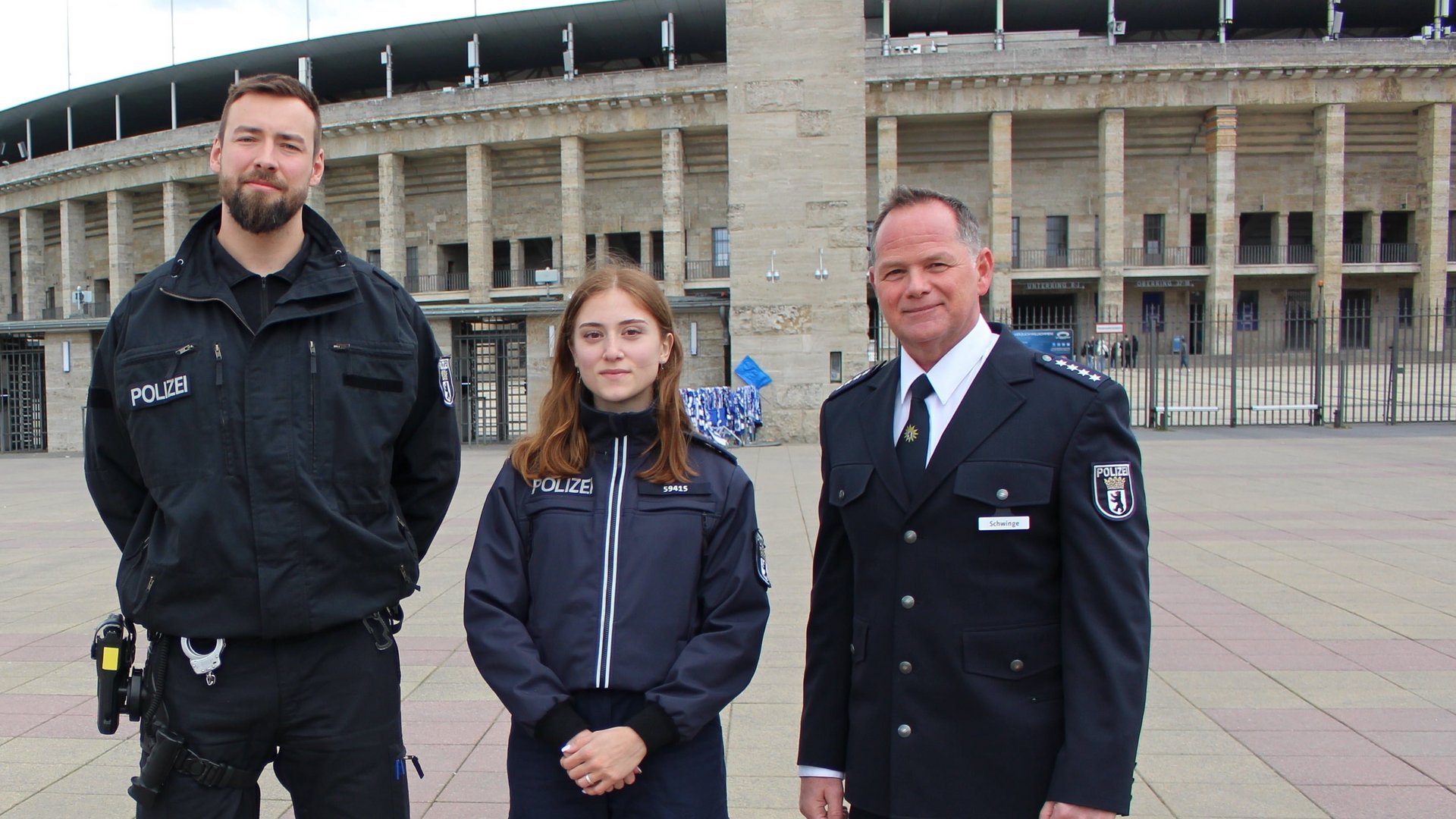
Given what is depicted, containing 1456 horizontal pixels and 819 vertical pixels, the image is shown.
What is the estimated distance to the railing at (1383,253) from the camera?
41375mm

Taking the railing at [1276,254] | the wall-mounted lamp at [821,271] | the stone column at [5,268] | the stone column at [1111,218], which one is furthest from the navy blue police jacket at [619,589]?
the stone column at [5,268]

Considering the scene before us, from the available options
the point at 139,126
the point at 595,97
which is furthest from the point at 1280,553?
the point at 139,126

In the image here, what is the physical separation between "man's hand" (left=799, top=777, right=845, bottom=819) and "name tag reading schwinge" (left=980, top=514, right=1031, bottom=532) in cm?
A: 70

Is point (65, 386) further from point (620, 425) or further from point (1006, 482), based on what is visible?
point (1006, 482)

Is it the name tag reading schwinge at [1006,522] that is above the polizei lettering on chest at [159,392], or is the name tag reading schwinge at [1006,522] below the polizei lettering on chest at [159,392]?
below

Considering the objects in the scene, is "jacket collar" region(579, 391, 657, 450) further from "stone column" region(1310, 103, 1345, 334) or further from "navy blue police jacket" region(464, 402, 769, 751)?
"stone column" region(1310, 103, 1345, 334)

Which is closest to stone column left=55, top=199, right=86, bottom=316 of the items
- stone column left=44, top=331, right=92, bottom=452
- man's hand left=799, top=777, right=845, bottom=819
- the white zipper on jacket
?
stone column left=44, top=331, right=92, bottom=452

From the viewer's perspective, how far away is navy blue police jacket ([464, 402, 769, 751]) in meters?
2.09

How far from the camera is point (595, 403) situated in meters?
2.44

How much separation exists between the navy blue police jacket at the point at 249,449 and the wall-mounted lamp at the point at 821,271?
14.8 metres

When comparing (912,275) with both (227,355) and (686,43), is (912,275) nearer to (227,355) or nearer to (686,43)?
(227,355)

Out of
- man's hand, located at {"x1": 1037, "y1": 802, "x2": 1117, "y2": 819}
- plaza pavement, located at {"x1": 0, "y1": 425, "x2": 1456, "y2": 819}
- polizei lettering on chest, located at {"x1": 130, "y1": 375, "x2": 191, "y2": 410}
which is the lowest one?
plaza pavement, located at {"x1": 0, "y1": 425, "x2": 1456, "y2": 819}

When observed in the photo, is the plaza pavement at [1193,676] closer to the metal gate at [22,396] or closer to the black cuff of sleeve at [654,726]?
the black cuff of sleeve at [654,726]

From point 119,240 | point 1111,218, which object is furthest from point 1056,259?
point 119,240
